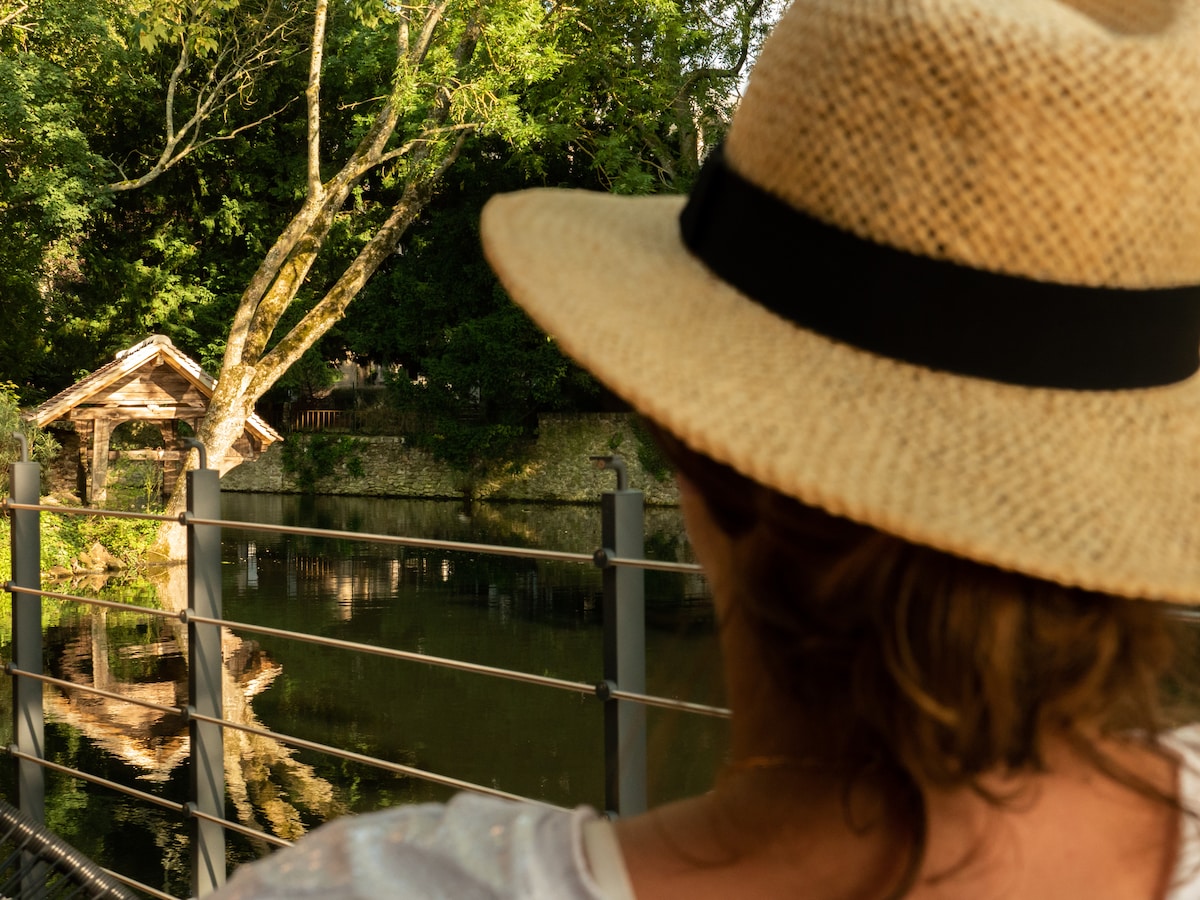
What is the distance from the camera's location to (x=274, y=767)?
34.2 ft

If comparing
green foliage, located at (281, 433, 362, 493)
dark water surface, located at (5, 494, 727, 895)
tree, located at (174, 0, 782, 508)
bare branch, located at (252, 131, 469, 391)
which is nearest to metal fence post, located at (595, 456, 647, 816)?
dark water surface, located at (5, 494, 727, 895)

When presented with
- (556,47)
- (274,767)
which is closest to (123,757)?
(274,767)

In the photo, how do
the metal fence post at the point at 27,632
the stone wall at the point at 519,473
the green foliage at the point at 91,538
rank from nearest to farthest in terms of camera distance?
1. the metal fence post at the point at 27,632
2. the green foliage at the point at 91,538
3. the stone wall at the point at 519,473

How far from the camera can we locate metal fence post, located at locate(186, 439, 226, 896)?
311cm

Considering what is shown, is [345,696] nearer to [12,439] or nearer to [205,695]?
[12,439]

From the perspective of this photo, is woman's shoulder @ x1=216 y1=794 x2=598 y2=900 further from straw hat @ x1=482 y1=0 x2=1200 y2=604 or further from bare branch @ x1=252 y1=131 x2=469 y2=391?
bare branch @ x1=252 y1=131 x2=469 y2=391

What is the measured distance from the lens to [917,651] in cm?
57

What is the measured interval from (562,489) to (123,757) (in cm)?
1893

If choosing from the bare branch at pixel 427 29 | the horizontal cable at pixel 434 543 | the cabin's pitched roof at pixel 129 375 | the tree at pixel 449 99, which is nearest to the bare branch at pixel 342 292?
the tree at pixel 449 99

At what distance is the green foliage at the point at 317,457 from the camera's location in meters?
31.0

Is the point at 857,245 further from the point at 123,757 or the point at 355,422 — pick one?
the point at 355,422

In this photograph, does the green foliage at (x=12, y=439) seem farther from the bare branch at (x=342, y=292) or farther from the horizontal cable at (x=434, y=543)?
the horizontal cable at (x=434, y=543)

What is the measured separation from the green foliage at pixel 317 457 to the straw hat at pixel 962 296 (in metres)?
30.7

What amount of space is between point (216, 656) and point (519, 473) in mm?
26115
